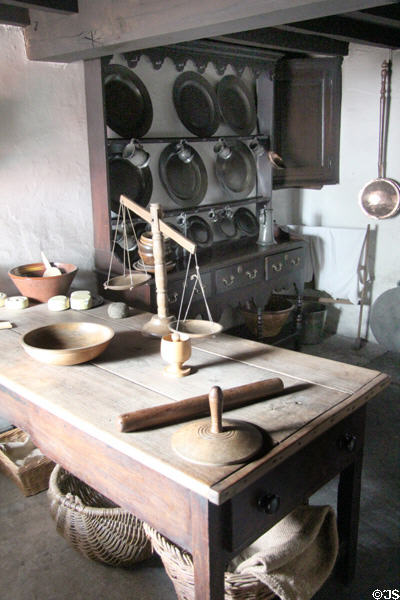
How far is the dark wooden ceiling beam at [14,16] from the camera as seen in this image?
8.23ft

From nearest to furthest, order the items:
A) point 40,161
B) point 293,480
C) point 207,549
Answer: point 207,549 < point 293,480 < point 40,161

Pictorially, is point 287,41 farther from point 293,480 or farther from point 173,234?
point 293,480

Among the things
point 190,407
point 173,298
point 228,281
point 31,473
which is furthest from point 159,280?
point 228,281

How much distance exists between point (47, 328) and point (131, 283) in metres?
0.41

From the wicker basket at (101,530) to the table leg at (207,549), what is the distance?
0.69 meters

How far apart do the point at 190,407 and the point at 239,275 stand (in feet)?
6.75

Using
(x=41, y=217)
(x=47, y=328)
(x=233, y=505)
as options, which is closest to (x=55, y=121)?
(x=41, y=217)

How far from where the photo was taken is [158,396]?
158cm

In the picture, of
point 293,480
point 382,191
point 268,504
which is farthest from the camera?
point 382,191

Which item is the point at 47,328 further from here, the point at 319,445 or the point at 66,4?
the point at 66,4

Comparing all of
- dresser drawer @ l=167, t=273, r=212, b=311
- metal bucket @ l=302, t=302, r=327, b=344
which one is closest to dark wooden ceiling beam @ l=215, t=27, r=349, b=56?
dresser drawer @ l=167, t=273, r=212, b=311

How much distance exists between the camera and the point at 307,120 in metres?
4.16

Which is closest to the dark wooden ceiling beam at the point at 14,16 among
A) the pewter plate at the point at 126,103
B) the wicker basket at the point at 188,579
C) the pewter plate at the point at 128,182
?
the pewter plate at the point at 126,103

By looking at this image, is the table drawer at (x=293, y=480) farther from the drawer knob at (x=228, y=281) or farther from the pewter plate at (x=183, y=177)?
the pewter plate at (x=183, y=177)
